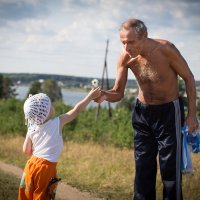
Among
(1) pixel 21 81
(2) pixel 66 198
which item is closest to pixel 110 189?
(2) pixel 66 198

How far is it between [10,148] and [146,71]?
9.95 m

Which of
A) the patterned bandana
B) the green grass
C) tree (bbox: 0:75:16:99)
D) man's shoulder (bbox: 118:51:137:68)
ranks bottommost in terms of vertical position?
the green grass

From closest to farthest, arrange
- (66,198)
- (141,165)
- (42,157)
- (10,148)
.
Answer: (42,157) → (141,165) → (66,198) → (10,148)

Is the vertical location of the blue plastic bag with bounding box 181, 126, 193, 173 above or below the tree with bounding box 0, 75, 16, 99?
below

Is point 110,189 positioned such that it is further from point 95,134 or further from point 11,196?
point 95,134

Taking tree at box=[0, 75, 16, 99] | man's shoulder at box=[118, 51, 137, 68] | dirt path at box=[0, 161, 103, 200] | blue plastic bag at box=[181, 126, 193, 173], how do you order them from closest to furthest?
1. blue plastic bag at box=[181, 126, 193, 173]
2. man's shoulder at box=[118, 51, 137, 68]
3. dirt path at box=[0, 161, 103, 200]
4. tree at box=[0, 75, 16, 99]

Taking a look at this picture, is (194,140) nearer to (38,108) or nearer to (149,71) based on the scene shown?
(149,71)

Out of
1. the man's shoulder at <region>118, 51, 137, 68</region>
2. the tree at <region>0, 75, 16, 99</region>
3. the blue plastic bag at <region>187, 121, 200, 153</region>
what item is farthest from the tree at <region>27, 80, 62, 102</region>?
the blue plastic bag at <region>187, 121, 200, 153</region>

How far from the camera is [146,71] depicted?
4.57 metres

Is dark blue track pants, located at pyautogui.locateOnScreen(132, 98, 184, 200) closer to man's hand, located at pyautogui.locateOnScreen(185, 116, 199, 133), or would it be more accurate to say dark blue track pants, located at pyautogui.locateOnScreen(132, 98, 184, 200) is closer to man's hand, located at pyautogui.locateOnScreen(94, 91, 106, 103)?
man's hand, located at pyautogui.locateOnScreen(185, 116, 199, 133)

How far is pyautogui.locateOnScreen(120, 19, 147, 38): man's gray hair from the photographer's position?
14.3ft

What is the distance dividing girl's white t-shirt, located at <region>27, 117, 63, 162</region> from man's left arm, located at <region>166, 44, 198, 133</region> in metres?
1.25

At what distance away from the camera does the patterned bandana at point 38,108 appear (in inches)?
158

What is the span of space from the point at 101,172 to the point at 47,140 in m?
5.75
